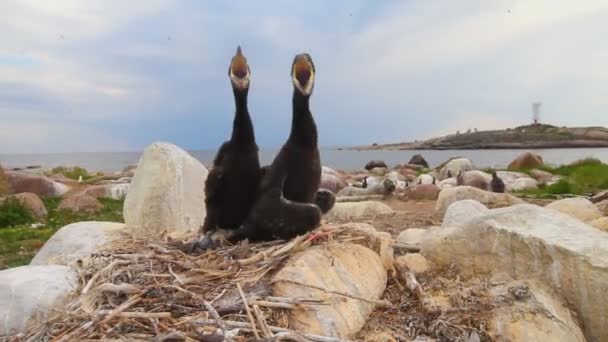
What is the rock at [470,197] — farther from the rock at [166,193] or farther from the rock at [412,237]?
the rock at [166,193]

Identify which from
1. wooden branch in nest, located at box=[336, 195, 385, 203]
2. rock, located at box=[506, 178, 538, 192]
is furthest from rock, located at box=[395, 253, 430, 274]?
rock, located at box=[506, 178, 538, 192]

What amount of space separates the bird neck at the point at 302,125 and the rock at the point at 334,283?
100cm

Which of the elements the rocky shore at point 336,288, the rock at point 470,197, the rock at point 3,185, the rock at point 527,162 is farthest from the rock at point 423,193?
the rock at point 527,162

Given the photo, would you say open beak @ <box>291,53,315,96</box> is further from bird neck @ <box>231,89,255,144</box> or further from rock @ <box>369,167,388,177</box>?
rock @ <box>369,167,388,177</box>

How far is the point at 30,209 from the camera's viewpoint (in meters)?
14.1

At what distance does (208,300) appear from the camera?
13.1 feet

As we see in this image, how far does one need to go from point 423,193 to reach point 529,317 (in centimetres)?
1176

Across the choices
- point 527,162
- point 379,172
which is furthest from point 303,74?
point 379,172

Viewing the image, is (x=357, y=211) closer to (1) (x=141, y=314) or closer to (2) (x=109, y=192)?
(1) (x=141, y=314)

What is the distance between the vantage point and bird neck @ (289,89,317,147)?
511 cm

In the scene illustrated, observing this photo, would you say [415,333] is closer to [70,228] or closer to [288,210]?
[288,210]

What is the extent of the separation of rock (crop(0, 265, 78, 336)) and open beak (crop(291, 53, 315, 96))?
236 centimetres

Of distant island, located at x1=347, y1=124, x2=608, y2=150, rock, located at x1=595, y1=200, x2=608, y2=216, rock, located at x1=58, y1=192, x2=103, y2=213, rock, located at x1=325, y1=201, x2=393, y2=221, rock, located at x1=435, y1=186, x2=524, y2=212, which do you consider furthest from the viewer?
distant island, located at x1=347, y1=124, x2=608, y2=150

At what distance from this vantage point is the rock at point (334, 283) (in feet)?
13.1
